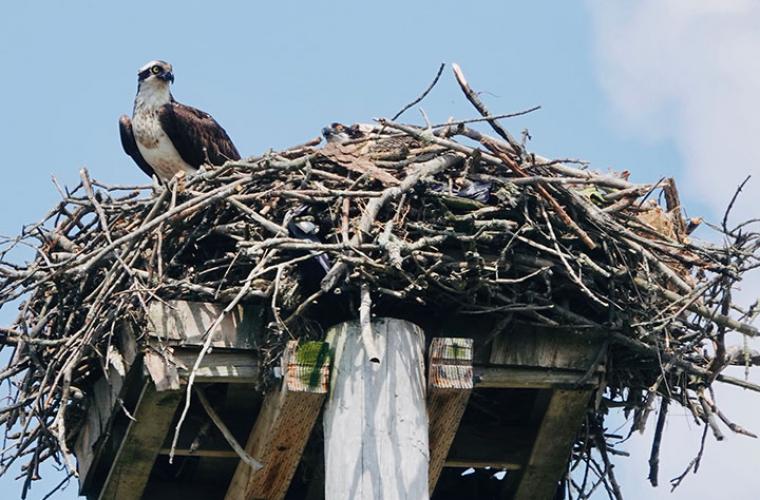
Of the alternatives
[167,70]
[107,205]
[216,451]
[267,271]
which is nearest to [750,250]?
[267,271]

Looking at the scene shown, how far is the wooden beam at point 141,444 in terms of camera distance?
5461mm

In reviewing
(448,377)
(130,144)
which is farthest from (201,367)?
(130,144)

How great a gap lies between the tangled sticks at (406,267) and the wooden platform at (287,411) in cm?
11

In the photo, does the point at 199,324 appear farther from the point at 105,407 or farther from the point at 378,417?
the point at 378,417

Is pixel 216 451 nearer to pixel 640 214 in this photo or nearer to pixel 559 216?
pixel 559 216

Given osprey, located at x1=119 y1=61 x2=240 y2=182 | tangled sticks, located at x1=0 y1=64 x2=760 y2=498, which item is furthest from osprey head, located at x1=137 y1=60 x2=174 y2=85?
tangled sticks, located at x1=0 y1=64 x2=760 y2=498

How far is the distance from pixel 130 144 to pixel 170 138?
0.40 meters

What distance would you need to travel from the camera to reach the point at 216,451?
5754 millimetres

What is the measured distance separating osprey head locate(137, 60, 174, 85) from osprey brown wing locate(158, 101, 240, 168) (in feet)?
1.56

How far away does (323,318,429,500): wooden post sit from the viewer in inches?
194

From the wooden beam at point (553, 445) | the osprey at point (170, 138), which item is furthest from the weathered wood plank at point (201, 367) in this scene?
the osprey at point (170, 138)

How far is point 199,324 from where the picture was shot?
5387mm

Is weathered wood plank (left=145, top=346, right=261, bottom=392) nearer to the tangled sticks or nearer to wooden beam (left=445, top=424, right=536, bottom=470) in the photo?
the tangled sticks

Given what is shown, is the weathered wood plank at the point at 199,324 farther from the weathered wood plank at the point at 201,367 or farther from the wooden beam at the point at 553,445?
the wooden beam at the point at 553,445
